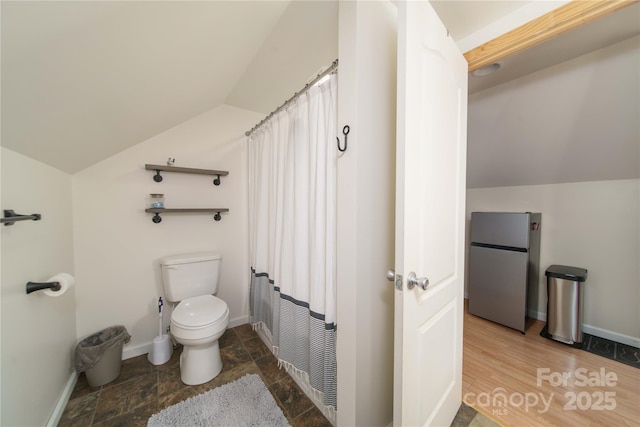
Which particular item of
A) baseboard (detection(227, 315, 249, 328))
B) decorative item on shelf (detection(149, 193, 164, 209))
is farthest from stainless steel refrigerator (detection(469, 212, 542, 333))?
decorative item on shelf (detection(149, 193, 164, 209))

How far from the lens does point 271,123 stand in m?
1.78

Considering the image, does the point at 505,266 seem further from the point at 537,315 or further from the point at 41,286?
the point at 41,286

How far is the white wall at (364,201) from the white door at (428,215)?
20cm

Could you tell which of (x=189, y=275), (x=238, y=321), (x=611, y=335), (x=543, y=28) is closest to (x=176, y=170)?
(x=189, y=275)

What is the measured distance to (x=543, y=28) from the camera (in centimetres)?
104

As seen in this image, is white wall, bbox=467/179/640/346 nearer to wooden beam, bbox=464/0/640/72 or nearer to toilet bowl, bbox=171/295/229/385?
wooden beam, bbox=464/0/640/72

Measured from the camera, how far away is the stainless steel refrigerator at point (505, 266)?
216 cm

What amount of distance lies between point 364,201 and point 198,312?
1491 mm

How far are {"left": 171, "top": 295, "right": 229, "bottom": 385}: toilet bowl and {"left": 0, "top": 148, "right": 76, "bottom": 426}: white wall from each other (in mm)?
614

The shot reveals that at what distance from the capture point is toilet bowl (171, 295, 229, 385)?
1.49m

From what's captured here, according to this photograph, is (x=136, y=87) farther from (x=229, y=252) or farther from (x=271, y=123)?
(x=229, y=252)

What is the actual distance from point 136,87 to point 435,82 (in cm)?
150

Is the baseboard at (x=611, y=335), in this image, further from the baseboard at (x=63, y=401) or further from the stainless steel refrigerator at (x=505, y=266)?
the baseboard at (x=63, y=401)

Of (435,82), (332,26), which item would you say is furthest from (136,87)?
(435,82)
